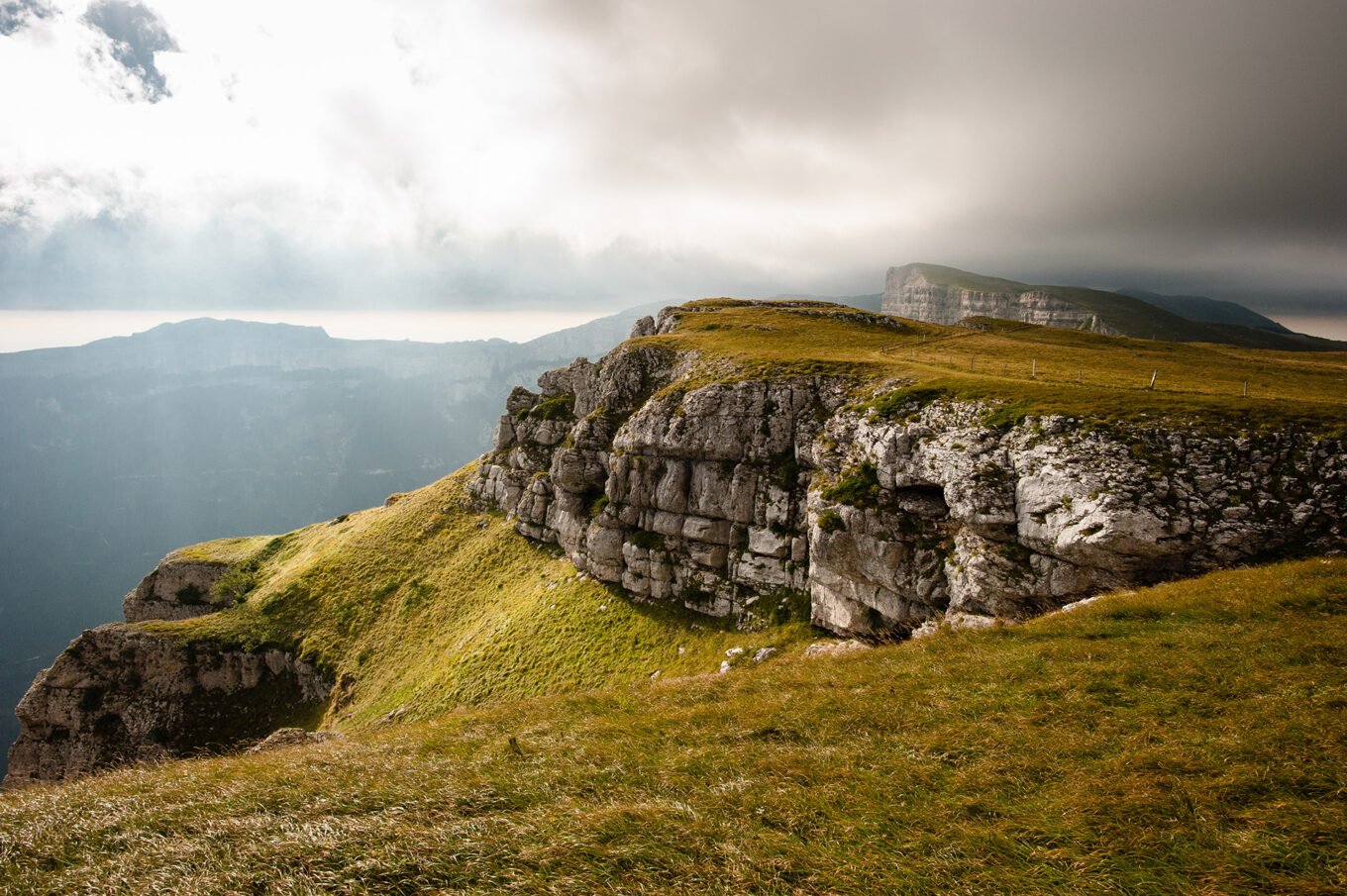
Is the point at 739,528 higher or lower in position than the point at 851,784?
lower

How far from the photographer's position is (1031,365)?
44.3 metres

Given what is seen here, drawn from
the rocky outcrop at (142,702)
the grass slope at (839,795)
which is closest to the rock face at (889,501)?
the grass slope at (839,795)

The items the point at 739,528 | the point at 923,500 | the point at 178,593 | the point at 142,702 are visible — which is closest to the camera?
the point at 923,500

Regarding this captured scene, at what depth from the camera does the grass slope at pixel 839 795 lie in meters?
6.20

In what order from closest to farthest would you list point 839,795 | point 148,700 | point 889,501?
point 839,795, point 889,501, point 148,700

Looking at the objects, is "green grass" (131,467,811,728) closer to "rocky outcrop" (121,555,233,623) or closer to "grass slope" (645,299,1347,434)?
"rocky outcrop" (121,555,233,623)

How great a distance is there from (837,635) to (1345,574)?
20.5m

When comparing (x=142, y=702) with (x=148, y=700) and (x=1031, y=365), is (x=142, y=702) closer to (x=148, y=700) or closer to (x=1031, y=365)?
A: (x=148, y=700)

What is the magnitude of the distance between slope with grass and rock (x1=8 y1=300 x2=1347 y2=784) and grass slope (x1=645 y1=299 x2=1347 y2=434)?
356mm

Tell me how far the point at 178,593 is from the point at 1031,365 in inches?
4215

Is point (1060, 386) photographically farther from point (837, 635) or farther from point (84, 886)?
point (84, 886)

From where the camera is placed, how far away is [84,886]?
7082 millimetres

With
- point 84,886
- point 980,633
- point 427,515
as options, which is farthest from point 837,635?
point 427,515

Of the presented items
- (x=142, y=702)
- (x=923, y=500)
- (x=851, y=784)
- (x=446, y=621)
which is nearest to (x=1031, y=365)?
(x=923, y=500)
